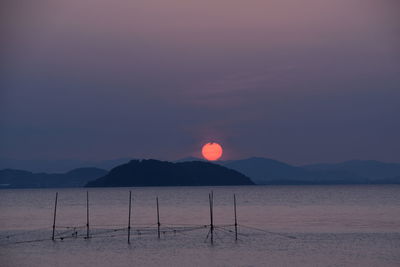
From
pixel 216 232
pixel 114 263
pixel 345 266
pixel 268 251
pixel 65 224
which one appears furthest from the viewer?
pixel 65 224

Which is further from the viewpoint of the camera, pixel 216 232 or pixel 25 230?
pixel 25 230

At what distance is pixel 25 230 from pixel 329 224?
34.7 meters

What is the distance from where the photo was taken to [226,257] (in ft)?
173

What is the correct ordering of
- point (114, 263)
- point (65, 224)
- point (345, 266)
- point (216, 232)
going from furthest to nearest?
point (65, 224)
point (216, 232)
point (114, 263)
point (345, 266)

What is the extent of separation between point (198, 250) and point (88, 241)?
12.7 meters

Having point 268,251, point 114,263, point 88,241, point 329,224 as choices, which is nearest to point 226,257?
point 268,251

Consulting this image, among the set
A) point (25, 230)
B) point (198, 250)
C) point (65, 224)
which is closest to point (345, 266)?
point (198, 250)

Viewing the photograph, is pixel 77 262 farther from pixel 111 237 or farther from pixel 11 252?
pixel 111 237

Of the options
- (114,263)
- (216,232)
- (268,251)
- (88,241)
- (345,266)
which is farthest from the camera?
(216,232)

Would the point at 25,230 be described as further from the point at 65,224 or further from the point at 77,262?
the point at 77,262

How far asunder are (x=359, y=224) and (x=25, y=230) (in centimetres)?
3810

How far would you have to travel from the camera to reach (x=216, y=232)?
71250 mm

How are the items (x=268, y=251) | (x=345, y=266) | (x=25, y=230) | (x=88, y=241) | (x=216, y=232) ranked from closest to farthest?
(x=345, y=266)
(x=268, y=251)
(x=88, y=241)
(x=216, y=232)
(x=25, y=230)

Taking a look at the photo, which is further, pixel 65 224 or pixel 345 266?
pixel 65 224
